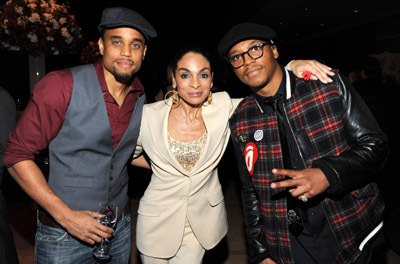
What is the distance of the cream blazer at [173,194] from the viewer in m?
2.04

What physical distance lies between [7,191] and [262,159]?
15.5 feet

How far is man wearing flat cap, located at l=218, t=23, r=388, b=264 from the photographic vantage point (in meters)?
1.54

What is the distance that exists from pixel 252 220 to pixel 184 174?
50 cm

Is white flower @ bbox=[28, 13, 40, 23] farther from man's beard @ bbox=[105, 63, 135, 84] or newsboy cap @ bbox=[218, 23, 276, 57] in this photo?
newsboy cap @ bbox=[218, 23, 276, 57]

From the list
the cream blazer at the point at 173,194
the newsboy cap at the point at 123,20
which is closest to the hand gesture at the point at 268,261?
the cream blazer at the point at 173,194

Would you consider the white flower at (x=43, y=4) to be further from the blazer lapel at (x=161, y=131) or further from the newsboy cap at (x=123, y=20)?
the blazer lapel at (x=161, y=131)

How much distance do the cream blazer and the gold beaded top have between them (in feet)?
0.24

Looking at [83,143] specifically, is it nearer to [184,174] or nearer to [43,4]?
[184,174]

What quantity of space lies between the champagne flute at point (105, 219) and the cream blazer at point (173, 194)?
13.1 inches

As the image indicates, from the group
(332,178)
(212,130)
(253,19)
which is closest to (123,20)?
(212,130)

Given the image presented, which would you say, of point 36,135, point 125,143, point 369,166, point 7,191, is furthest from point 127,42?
point 7,191

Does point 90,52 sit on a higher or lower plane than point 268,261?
higher

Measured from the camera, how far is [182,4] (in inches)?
326

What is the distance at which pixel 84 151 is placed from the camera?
5.79 ft
